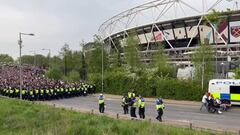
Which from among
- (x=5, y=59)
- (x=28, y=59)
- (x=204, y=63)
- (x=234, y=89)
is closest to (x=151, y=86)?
(x=204, y=63)

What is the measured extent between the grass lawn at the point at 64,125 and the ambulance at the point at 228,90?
14.6m

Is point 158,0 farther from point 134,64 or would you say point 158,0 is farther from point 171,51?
point 134,64

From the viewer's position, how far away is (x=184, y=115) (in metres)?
29.3

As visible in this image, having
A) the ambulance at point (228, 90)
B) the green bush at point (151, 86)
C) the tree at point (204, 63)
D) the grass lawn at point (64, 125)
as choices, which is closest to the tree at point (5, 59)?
the green bush at point (151, 86)

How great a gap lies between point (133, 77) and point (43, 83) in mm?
10814

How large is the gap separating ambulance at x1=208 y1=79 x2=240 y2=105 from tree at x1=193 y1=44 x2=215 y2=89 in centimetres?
738

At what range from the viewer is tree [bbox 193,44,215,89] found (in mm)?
43719

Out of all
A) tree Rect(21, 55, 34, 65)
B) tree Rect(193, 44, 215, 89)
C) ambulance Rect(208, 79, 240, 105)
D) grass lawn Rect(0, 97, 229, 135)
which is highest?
tree Rect(21, 55, 34, 65)

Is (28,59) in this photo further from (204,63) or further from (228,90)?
(228,90)

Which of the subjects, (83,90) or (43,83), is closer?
(43,83)

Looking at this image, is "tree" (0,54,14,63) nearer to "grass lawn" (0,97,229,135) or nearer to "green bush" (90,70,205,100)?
"green bush" (90,70,205,100)

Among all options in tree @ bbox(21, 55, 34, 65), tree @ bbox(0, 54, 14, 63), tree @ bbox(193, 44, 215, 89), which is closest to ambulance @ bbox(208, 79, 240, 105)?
tree @ bbox(193, 44, 215, 89)

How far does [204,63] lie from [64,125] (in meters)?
26.6

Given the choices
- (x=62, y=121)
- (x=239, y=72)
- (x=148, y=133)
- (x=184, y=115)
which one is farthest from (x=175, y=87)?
(x=148, y=133)
